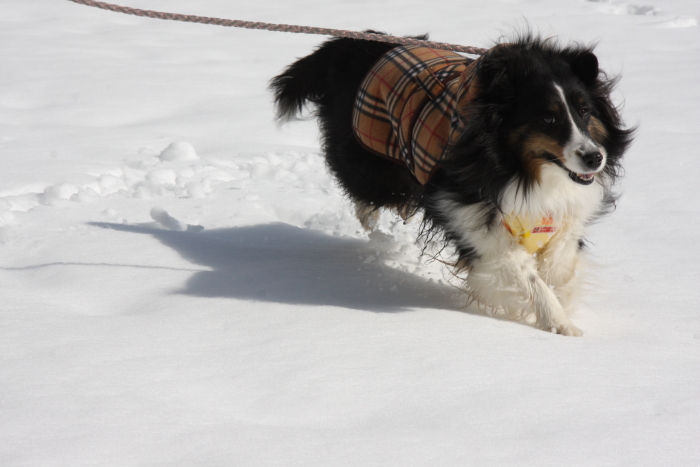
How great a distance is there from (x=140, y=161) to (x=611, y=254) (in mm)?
3047

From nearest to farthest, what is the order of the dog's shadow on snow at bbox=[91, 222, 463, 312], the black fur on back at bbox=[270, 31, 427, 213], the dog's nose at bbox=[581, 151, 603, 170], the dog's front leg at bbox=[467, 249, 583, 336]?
the dog's nose at bbox=[581, 151, 603, 170], the dog's front leg at bbox=[467, 249, 583, 336], the dog's shadow on snow at bbox=[91, 222, 463, 312], the black fur on back at bbox=[270, 31, 427, 213]

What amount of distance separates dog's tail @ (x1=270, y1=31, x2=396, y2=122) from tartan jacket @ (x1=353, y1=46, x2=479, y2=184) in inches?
6.9

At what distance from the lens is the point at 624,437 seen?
67.7 inches

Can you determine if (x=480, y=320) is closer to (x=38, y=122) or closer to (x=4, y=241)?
(x=4, y=241)

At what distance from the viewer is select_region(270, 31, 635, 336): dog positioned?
2.64 metres

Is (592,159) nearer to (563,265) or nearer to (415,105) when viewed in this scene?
(563,265)

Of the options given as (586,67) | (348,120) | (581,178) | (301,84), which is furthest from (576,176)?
(301,84)

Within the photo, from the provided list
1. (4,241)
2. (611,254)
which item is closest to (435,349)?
(611,254)

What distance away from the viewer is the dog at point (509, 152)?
264cm

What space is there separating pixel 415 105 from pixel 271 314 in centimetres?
114

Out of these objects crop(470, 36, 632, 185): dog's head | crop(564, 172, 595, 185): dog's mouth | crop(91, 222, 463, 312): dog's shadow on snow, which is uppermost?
crop(470, 36, 632, 185): dog's head

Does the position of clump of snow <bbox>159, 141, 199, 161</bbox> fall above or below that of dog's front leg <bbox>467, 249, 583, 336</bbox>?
below

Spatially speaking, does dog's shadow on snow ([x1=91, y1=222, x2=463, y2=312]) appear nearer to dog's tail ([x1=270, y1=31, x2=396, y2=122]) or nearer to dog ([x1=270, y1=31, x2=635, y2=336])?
dog ([x1=270, y1=31, x2=635, y2=336])

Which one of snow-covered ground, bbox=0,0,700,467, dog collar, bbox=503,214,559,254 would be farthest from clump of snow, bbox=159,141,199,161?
dog collar, bbox=503,214,559,254
